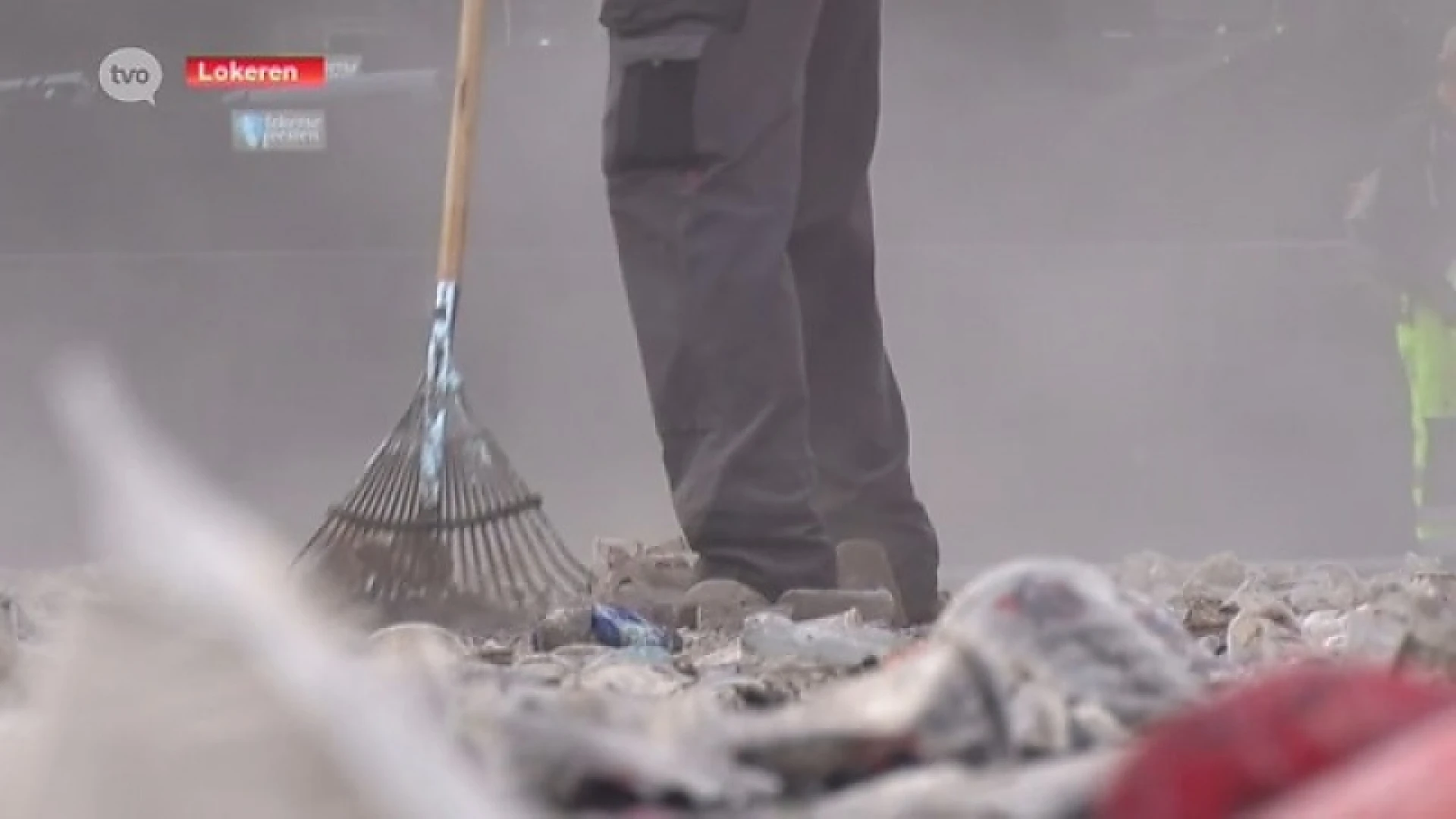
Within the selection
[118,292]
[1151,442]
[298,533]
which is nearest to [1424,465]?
[1151,442]

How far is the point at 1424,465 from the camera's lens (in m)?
4.14

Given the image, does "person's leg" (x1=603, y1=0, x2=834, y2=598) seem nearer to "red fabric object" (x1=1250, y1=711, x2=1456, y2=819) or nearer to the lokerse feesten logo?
"red fabric object" (x1=1250, y1=711, x2=1456, y2=819)

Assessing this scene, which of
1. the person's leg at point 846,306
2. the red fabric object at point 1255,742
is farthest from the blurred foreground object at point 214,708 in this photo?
the person's leg at point 846,306

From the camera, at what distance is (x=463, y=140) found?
2.83 metres

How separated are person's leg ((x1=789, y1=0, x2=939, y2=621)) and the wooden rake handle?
0.44 m

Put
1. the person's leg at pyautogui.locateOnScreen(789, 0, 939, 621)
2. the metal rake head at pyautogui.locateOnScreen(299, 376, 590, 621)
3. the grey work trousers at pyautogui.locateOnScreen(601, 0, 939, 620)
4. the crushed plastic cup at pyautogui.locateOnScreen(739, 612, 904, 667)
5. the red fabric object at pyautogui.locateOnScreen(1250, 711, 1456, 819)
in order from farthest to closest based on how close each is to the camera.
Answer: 1. the person's leg at pyautogui.locateOnScreen(789, 0, 939, 621)
2. the metal rake head at pyautogui.locateOnScreen(299, 376, 590, 621)
3. the grey work trousers at pyautogui.locateOnScreen(601, 0, 939, 620)
4. the crushed plastic cup at pyautogui.locateOnScreen(739, 612, 904, 667)
5. the red fabric object at pyautogui.locateOnScreen(1250, 711, 1456, 819)

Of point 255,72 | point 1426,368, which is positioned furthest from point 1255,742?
point 1426,368

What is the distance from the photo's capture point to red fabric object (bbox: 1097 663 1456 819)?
1.89 ft

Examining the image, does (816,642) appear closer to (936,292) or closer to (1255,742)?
(1255,742)

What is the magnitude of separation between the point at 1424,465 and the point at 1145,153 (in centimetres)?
113

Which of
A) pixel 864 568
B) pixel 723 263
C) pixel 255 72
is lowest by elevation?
pixel 864 568

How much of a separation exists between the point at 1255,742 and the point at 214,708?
291 millimetres

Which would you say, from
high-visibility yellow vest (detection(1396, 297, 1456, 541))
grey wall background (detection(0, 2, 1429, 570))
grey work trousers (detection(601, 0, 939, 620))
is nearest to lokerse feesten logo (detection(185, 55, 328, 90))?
grey wall background (detection(0, 2, 1429, 570))

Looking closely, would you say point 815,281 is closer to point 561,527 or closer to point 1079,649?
point 561,527
